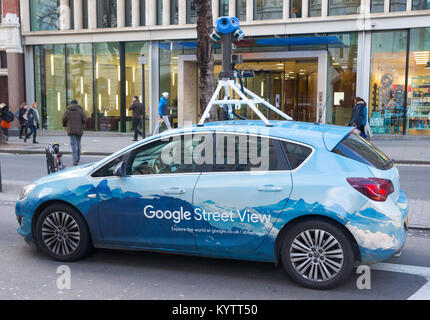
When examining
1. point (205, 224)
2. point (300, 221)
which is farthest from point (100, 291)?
point (300, 221)

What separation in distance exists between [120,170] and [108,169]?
0.82ft

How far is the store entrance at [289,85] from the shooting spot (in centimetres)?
2209

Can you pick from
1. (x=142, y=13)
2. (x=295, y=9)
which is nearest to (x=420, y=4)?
(x=295, y=9)

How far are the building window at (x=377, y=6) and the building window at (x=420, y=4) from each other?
1.28m

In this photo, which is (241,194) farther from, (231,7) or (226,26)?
(231,7)

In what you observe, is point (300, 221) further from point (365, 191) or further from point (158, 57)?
point (158, 57)

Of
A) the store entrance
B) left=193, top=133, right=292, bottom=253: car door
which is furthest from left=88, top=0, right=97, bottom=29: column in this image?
left=193, top=133, right=292, bottom=253: car door

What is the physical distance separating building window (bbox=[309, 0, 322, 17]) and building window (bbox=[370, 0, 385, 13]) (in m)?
2.29

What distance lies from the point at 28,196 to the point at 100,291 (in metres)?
1.61

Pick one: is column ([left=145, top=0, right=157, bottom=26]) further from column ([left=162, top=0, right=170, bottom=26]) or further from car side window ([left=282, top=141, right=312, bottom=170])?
car side window ([left=282, top=141, right=312, bottom=170])

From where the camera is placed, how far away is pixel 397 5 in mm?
20203

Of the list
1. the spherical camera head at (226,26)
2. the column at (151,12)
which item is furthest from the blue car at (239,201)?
the column at (151,12)

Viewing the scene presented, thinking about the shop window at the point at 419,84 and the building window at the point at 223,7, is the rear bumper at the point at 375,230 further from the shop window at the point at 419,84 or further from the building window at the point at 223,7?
the building window at the point at 223,7
